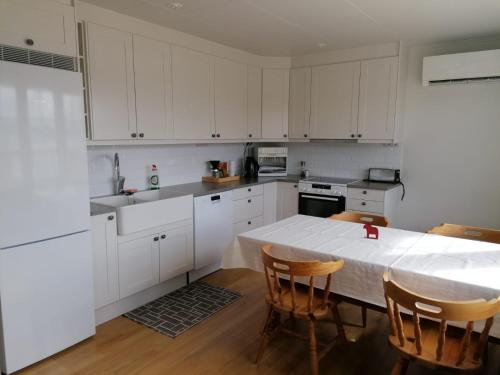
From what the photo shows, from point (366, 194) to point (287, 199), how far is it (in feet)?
3.34

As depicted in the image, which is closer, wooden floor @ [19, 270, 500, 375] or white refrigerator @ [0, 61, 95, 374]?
white refrigerator @ [0, 61, 95, 374]

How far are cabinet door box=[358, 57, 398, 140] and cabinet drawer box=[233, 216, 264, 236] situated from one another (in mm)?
1549

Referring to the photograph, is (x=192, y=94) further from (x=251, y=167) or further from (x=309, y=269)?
(x=309, y=269)

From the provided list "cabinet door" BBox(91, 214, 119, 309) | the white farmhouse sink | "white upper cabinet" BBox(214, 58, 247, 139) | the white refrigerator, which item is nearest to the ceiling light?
the white refrigerator

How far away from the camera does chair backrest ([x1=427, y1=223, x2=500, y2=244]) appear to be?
2479 mm

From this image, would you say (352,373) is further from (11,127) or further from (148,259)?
(11,127)

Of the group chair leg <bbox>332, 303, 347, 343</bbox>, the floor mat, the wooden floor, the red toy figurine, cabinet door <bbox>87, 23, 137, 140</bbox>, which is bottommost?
the wooden floor

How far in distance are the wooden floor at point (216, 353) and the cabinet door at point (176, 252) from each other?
546 mm

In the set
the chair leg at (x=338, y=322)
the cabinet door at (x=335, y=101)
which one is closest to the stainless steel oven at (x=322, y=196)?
the cabinet door at (x=335, y=101)

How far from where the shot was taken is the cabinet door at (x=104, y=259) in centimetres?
265

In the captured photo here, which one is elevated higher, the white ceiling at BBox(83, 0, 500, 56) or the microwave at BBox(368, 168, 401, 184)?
the white ceiling at BBox(83, 0, 500, 56)

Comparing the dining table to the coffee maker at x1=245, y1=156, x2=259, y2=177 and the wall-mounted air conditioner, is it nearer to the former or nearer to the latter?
the wall-mounted air conditioner

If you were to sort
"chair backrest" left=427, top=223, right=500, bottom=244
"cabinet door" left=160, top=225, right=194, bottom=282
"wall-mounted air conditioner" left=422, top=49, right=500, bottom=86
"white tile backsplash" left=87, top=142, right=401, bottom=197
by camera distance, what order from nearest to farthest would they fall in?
"chair backrest" left=427, top=223, right=500, bottom=244 < "cabinet door" left=160, top=225, right=194, bottom=282 < "white tile backsplash" left=87, top=142, right=401, bottom=197 < "wall-mounted air conditioner" left=422, top=49, right=500, bottom=86

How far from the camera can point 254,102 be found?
4570 mm
